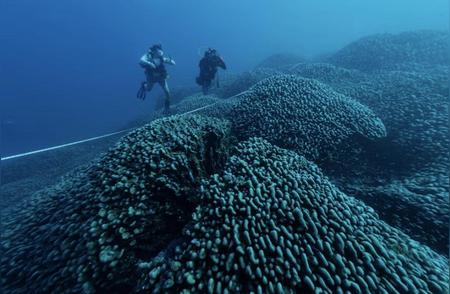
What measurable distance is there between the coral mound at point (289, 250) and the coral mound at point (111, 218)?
1.90ft

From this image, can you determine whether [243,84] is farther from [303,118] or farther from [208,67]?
[303,118]

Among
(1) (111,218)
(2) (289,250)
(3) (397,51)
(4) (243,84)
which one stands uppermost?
(4) (243,84)

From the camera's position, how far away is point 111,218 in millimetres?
3043

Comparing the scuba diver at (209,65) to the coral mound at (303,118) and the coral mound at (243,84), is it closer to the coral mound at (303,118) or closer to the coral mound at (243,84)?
the coral mound at (243,84)

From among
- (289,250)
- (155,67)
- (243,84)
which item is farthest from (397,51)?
(289,250)

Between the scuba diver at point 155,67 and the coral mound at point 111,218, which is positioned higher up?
the scuba diver at point 155,67

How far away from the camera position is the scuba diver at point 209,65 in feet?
33.0

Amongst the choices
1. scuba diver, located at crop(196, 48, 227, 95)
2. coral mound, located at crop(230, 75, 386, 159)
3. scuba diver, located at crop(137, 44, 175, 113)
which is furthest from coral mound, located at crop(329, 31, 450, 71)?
scuba diver, located at crop(137, 44, 175, 113)

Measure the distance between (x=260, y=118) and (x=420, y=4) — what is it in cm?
10620

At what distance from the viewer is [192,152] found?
4.04 meters

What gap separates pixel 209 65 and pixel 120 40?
392 feet

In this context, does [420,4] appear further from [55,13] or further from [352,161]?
[55,13]

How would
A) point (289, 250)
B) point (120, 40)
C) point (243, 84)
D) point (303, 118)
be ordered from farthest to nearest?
point (120, 40) < point (243, 84) < point (303, 118) < point (289, 250)

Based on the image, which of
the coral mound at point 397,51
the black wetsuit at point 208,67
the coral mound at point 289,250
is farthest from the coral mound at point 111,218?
the coral mound at point 397,51
